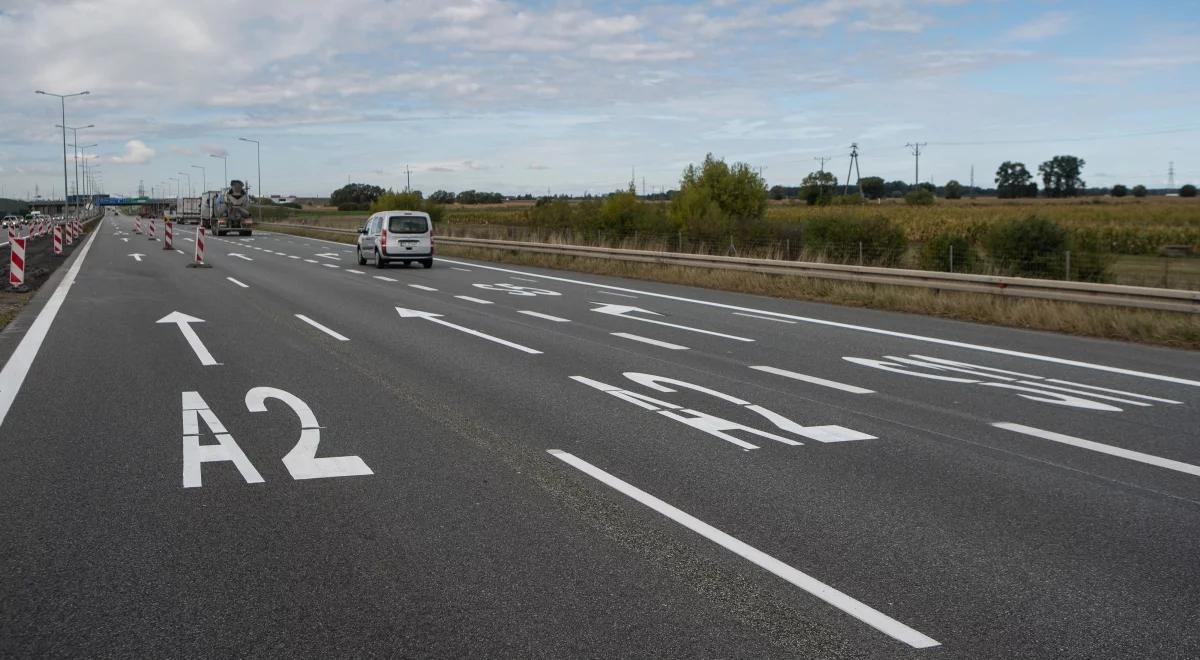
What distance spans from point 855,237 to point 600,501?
94.4 feet

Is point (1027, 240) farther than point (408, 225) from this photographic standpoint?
No

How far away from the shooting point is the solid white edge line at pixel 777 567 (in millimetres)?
4047

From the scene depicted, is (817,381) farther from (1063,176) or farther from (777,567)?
(1063,176)

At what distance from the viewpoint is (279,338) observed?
43.4 feet

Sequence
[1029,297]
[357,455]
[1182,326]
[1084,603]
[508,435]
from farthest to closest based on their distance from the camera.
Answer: [1029,297], [1182,326], [508,435], [357,455], [1084,603]

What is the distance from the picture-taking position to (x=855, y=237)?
3306 centimetres

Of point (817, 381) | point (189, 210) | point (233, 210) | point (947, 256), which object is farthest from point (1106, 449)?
point (189, 210)

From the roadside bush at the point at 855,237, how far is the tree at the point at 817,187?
7964cm

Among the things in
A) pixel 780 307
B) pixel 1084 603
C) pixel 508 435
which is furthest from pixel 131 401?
pixel 780 307

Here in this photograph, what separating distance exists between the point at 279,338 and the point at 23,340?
3.37m

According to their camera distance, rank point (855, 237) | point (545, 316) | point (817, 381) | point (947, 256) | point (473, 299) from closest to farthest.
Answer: point (817, 381) → point (545, 316) → point (473, 299) → point (947, 256) → point (855, 237)

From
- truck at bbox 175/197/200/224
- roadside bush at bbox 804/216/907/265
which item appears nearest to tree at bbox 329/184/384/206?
truck at bbox 175/197/200/224

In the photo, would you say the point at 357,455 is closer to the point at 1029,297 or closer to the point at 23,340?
the point at 23,340

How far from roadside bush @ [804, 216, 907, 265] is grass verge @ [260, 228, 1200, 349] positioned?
6410 millimetres
